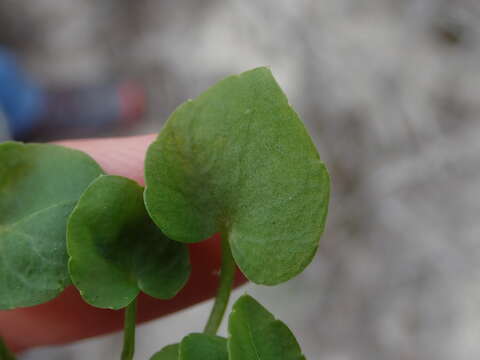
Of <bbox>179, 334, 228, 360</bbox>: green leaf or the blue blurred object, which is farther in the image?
the blue blurred object

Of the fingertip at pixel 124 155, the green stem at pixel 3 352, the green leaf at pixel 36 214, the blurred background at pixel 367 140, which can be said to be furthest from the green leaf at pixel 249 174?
the blurred background at pixel 367 140

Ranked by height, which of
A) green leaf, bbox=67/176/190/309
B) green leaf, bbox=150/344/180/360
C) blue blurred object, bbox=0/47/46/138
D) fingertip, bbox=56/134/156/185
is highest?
green leaf, bbox=67/176/190/309

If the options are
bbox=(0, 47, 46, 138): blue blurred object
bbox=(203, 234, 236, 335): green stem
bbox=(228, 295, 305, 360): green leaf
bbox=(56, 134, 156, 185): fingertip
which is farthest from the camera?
bbox=(0, 47, 46, 138): blue blurred object

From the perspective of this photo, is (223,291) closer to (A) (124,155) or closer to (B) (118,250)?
(B) (118,250)

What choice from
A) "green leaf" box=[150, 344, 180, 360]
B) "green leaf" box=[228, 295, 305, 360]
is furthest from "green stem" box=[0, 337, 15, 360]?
"green leaf" box=[228, 295, 305, 360]

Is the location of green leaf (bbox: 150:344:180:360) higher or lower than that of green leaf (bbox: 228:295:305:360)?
lower

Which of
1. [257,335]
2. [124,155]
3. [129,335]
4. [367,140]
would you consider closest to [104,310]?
[124,155]

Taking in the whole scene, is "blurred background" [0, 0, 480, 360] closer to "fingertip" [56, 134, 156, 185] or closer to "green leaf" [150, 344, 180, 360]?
"fingertip" [56, 134, 156, 185]
